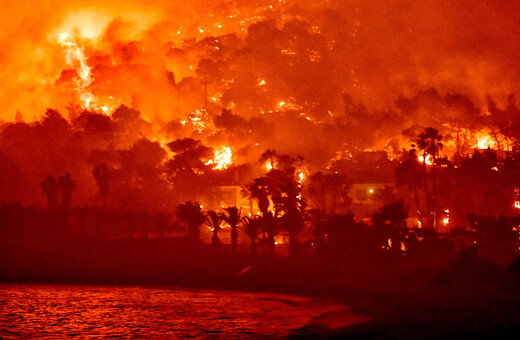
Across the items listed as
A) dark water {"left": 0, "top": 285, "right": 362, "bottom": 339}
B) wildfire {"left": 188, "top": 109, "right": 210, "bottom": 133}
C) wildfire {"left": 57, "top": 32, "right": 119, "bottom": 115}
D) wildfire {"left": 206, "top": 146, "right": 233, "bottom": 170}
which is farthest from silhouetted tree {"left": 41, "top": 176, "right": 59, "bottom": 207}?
wildfire {"left": 57, "top": 32, "right": 119, "bottom": 115}

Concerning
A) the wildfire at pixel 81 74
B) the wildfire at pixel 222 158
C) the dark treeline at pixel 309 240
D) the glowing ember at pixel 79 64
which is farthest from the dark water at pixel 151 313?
the glowing ember at pixel 79 64

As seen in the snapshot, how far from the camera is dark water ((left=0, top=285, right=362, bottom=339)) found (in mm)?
26047

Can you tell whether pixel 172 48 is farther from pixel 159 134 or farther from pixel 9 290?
pixel 9 290

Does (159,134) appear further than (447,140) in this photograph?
Yes

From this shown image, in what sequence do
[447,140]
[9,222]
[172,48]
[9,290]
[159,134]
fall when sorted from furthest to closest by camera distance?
[172,48] → [159,134] → [447,140] → [9,222] → [9,290]

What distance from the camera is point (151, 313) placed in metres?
29.7

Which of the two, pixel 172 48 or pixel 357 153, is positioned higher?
pixel 172 48

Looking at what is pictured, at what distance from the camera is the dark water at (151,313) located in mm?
26047

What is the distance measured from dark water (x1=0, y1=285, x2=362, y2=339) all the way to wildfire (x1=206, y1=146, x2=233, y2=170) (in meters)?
43.6

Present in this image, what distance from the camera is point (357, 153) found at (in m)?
85.2

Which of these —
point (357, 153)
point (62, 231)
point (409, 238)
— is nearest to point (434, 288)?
point (409, 238)

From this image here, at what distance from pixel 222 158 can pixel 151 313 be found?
5449 centimetres

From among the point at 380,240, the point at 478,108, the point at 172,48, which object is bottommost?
the point at 380,240

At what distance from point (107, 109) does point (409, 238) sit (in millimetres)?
Result: 65003
